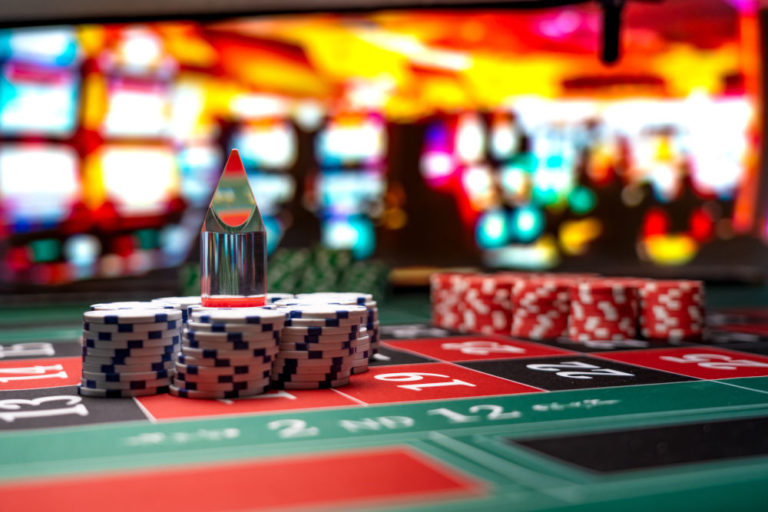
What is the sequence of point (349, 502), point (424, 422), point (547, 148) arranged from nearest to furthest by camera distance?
point (349, 502) < point (424, 422) < point (547, 148)

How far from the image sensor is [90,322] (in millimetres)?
3348

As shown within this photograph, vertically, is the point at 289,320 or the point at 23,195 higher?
the point at 23,195

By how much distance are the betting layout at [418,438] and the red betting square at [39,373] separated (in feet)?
0.04

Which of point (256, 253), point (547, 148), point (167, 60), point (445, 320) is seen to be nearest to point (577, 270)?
point (547, 148)

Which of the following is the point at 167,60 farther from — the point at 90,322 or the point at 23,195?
the point at 90,322

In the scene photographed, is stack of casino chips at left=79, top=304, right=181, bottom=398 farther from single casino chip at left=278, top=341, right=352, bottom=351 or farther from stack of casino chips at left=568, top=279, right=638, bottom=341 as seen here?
stack of casino chips at left=568, top=279, right=638, bottom=341

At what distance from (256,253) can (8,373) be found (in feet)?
4.15

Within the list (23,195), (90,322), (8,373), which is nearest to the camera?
(90,322)

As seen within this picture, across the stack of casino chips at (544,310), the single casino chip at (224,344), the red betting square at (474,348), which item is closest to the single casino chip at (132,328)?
the single casino chip at (224,344)

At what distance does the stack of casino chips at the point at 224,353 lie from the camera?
3.27 m

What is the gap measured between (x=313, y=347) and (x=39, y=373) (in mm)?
1433

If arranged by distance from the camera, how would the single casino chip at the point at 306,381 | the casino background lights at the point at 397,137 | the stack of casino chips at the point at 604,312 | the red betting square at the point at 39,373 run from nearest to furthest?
the single casino chip at the point at 306,381
the red betting square at the point at 39,373
the stack of casino chips at the point at 604,312
the casino background lights at the point at 397,137

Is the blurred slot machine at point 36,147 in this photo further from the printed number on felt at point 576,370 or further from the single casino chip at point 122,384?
the printed number on felt at point 576,370

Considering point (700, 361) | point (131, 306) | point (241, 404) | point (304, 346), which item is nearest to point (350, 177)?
point (700, 361)
